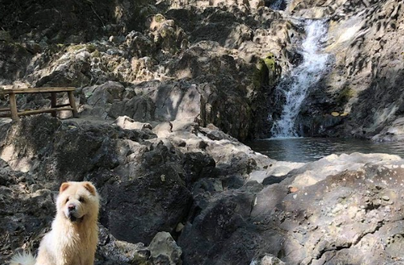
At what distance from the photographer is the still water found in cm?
1328

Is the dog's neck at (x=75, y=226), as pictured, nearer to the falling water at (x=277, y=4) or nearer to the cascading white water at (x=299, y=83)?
the cascading white water at (x=299, y=83)

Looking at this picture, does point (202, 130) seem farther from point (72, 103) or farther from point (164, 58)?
point (164, 58)

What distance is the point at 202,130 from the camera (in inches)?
468

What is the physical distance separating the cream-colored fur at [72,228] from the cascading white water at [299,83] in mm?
17570

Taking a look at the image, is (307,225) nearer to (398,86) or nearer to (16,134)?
(16,134)

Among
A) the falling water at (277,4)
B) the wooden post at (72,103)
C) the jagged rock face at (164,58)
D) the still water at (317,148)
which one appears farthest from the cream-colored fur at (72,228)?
the falling water at (277,4)

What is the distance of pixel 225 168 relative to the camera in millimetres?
8242

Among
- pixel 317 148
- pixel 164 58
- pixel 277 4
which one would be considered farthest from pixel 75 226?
pixel 277 4

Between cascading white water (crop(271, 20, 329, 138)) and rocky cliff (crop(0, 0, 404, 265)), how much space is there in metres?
0.46

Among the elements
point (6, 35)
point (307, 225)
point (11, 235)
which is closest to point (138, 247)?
point (11, 235)

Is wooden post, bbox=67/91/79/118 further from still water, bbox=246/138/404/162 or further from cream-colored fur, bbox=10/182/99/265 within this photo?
cream-colored fur, bbox=10/182/99/265

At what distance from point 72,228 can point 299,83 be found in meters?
20.4

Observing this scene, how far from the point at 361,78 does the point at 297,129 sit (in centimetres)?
410

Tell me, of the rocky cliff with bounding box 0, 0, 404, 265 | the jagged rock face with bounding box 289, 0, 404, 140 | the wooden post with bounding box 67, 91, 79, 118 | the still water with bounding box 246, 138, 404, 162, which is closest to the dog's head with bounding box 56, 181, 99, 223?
the rocky cliff with bounding box 0, 0, 404, 265
